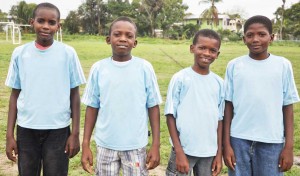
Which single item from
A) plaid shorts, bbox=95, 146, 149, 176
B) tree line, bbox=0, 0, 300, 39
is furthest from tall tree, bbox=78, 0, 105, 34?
plaid shorts, bbox=95, 146, 149, 176

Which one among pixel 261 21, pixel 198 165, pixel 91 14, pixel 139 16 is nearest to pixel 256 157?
pixel 198 165

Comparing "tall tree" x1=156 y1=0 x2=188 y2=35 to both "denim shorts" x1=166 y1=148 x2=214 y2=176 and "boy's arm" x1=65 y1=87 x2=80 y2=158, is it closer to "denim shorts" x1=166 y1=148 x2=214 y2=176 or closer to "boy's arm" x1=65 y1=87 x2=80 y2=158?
"boy's arm" x1=65 y1=87 x2=80 y2=158

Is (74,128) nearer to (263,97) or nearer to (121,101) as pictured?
(121,101)

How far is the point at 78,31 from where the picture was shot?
148 ft

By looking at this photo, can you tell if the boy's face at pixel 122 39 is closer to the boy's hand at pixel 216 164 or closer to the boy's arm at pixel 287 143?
the boy's hand at pixel 216 164

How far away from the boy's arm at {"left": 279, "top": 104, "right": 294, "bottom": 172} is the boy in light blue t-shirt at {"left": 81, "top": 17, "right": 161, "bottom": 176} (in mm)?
819

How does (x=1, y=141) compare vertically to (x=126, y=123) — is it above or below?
below

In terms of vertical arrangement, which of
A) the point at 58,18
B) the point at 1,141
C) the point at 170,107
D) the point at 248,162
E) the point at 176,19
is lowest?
the point at 1,141

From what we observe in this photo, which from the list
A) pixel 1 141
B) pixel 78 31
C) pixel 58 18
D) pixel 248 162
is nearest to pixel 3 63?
pixel 1 141

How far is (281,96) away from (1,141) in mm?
3288

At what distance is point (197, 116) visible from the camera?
229 centimetres

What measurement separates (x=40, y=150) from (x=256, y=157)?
4.71 feet

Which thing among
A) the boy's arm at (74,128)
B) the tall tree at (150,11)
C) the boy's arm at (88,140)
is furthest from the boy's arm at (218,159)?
the tall tree at (150,11)

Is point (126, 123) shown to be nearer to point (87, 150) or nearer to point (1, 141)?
point (87, 150)
